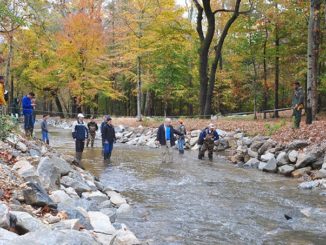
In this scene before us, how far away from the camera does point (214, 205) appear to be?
8641 millimetres

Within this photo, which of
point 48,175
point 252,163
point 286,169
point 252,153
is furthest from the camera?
point 252,153

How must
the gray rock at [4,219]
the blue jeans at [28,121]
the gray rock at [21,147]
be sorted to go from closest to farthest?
the gray rock at [4,219] < the gray rock at [21,147] < the blue jeans at [28,121]

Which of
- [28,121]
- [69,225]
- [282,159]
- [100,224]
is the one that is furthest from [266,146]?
[69,225]

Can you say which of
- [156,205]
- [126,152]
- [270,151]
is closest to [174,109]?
[126,152]

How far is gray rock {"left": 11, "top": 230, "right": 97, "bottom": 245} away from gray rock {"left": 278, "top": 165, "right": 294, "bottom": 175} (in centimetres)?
997

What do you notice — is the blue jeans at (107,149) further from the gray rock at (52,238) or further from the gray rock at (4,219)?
the gray rock at (52,238)

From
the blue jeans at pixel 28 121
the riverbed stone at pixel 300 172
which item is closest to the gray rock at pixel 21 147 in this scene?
the blue jeans at pixel 28 121

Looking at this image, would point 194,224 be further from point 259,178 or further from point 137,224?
point 259,178

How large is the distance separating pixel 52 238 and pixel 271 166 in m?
10.8

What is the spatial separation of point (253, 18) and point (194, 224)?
2084 cm

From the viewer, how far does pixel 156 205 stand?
8633 millimetres

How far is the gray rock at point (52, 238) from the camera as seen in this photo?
3.73m

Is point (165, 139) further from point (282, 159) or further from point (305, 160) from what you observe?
point (305, 160)

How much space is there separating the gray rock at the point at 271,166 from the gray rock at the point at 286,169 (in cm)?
25
